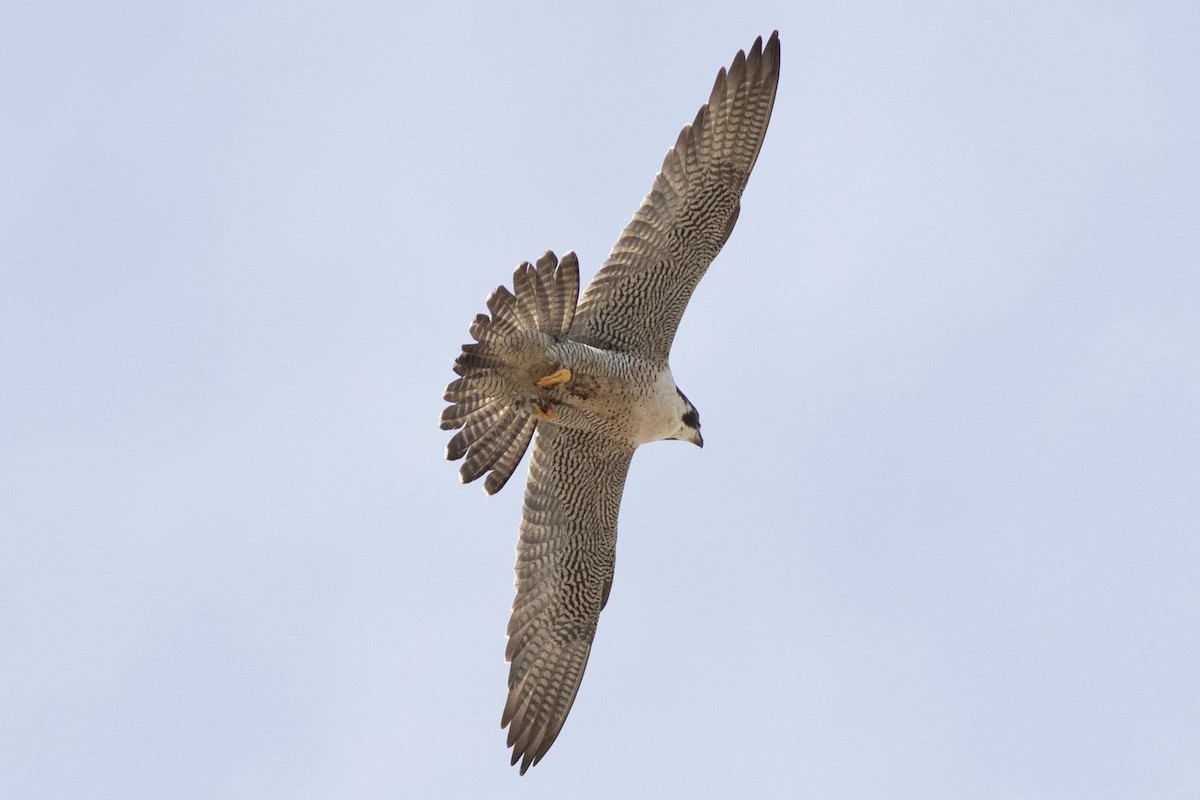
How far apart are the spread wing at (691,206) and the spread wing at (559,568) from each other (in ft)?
3.27

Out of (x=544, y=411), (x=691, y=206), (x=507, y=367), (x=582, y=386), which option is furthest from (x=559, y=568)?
(x=691, y=206)

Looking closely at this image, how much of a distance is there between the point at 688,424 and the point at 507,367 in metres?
1.75

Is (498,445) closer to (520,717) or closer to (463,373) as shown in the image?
(463,373)

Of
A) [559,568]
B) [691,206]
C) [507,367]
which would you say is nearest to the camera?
[507,367]

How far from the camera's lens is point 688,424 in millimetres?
12641

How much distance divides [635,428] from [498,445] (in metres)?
1.04

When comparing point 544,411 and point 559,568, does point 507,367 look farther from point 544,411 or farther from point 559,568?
point 559,568

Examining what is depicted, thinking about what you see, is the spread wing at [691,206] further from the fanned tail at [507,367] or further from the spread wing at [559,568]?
the spread wing at [559,568]

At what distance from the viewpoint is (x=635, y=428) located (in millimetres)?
12258

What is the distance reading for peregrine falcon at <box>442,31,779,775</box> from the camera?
37.9 ft

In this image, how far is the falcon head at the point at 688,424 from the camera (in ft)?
41.0

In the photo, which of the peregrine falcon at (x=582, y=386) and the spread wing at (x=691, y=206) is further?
the spread wing at (x=691, y=206)

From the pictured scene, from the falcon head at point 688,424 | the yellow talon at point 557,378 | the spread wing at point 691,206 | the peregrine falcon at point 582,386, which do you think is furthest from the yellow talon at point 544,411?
the falcon head at point 688,424

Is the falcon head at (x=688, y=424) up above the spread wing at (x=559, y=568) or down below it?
above
